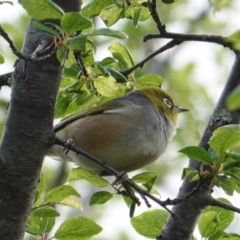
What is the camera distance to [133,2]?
3.49 m

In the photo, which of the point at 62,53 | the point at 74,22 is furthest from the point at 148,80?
the point at 74,22

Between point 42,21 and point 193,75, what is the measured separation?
657 centimetres

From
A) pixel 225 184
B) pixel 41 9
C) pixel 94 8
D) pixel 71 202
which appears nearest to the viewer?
pixel 41 9

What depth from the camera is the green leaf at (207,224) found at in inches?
136

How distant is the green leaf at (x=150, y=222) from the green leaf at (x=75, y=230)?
28 centimetres

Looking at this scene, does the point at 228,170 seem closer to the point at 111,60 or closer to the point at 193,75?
the point at 111,60

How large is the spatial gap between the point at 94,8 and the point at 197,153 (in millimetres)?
928

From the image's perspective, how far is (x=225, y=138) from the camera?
10.0 ft

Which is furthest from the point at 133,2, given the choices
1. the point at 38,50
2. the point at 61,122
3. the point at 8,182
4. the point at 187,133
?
the point at 187,133

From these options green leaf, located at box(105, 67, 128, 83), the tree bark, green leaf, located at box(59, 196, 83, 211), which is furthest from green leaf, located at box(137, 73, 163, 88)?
the tree bark

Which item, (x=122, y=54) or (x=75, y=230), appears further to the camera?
(x=122, y=54)

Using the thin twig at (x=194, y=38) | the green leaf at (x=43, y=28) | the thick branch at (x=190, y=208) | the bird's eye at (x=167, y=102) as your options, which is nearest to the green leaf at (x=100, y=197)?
the thick branch at (x=190, y=208)

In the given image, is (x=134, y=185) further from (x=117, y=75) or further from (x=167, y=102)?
(x=167, y=102)

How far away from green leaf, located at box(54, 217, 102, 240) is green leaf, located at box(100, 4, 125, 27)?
3.61 feet
